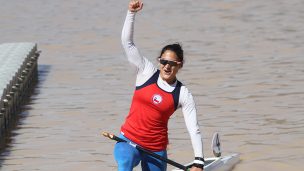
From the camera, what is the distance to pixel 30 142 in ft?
54.3

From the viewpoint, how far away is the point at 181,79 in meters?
23.6

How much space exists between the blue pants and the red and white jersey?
101 millimetres

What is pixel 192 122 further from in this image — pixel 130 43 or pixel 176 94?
pixel 130 43

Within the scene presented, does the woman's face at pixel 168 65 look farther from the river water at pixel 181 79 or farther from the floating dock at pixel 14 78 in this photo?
the floating dock at pixel 14 78

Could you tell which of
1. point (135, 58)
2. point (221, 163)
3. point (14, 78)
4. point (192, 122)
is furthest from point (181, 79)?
point (192, 122)

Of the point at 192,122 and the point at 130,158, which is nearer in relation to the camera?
the point at 192,122

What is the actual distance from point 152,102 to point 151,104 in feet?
0.09

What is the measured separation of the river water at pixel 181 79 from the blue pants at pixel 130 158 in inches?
220

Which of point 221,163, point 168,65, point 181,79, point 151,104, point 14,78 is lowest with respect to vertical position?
point 221,163

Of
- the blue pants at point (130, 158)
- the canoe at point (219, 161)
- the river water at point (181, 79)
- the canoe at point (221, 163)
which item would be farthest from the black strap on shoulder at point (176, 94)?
the river water at point (181, 79)

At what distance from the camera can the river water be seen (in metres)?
15.6

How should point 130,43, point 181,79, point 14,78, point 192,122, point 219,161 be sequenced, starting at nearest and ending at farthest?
point 192,122, point 130,43, point 219,161, point 14,78, point 181,79

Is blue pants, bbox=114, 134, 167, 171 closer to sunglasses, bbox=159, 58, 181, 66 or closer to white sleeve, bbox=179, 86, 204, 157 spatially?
white sleeve, bbox=179, 86, 204, 157

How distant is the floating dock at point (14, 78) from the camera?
57.0 feet
